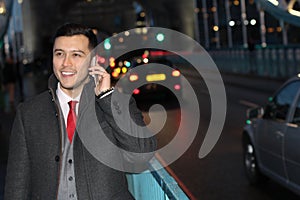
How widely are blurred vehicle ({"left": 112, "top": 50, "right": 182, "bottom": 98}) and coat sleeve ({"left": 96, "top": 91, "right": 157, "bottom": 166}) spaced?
15.1 m

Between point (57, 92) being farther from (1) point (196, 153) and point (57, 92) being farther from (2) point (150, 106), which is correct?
(2) point (150, 106)

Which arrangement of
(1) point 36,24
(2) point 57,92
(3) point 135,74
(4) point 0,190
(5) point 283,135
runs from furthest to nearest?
(1) point 36,24, (3) point 135,74, (4) point 0,190, (5) point 283,135, (2) point 57,92

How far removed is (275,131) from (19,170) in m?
4.56

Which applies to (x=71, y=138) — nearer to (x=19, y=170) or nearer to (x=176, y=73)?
(x=19, y=170)

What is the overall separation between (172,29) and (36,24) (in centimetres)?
1836

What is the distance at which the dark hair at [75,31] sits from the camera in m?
2.95

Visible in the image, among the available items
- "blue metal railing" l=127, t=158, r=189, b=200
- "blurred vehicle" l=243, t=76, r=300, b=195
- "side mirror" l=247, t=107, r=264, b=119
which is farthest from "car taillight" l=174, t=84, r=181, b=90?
"blue metal railing" l=127, t=158, r=189, b=200

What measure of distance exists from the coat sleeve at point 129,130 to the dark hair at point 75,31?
34cm

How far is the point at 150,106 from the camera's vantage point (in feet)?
66.0

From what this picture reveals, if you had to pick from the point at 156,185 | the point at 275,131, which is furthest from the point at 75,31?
the point at 275,131

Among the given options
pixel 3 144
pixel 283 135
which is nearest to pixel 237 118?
pixel 3 144

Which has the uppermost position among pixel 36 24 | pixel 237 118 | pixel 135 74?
pixel 36 24

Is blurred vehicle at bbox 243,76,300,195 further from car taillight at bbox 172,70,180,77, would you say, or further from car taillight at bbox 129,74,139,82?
car taillight at bbox 172,70,180,77

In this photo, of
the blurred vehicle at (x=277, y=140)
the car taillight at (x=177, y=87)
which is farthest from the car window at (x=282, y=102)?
the car taillight at (x=177, y=87)
